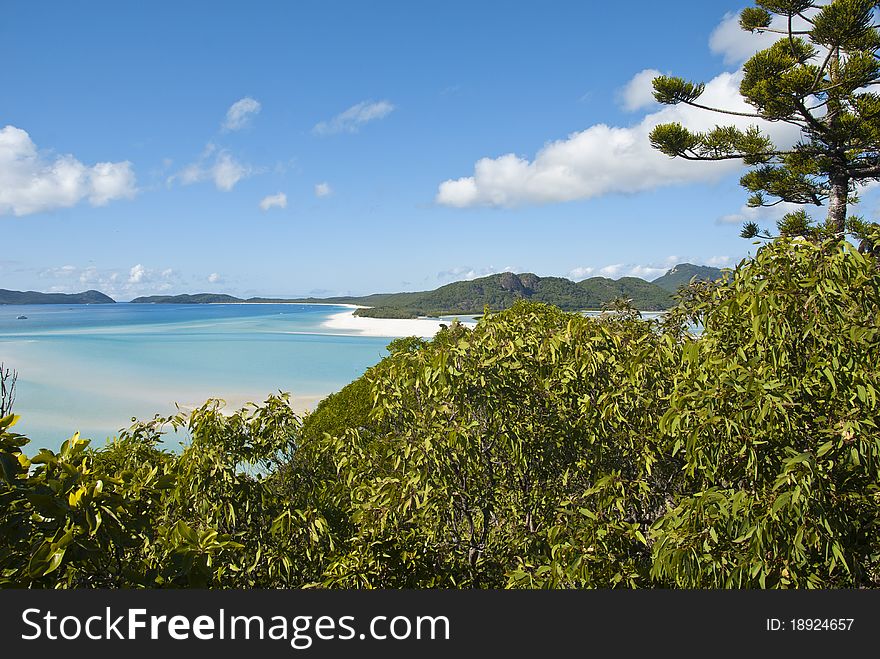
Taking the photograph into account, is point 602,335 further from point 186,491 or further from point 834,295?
point 186,491

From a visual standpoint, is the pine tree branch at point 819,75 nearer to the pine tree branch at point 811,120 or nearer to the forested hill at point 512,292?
the pine tree branch at point 811,120

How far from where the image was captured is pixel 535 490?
15.2 feet

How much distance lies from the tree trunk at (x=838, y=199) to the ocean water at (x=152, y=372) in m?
22.5

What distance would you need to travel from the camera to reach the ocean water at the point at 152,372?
1460 inches

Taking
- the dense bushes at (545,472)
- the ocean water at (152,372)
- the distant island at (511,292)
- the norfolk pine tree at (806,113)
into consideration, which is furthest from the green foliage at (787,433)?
the distant island at (511,292)

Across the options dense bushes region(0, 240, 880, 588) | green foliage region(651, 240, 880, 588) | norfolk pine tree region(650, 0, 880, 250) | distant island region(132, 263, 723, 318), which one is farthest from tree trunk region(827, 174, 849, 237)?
distant island region(132, 263, 723, 318)

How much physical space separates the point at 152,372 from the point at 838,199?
174 feet

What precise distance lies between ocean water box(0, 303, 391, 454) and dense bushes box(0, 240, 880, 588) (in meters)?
19.3

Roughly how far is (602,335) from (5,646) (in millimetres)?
3832

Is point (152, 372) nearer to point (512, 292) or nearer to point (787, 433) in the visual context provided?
point (787, 433)

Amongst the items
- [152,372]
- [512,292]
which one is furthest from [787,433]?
[512,292]

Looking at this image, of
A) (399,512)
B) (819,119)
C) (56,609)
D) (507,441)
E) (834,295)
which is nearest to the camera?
(56,609)

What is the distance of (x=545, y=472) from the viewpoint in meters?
4.71

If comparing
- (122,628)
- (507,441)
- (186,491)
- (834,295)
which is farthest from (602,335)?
(122,628)
